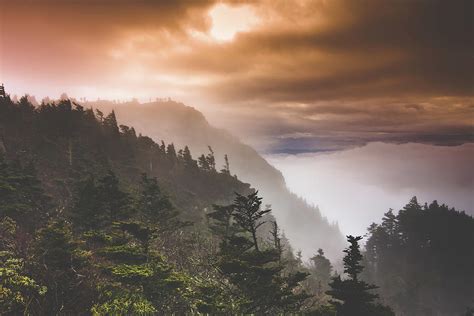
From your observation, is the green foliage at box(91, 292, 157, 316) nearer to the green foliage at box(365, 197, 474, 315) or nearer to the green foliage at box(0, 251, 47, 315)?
the green foliage at box(0, 251, 47, 315)

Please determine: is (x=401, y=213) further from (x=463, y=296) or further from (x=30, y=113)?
(x=30, y=113)

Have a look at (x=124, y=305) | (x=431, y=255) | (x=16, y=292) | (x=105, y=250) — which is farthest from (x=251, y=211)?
(x=431, y=255)

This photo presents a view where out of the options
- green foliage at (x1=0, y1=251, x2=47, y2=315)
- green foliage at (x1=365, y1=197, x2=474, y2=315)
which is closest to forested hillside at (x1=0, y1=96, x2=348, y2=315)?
green foliage at (x1=0, y1=251, x2=47, y2=315)

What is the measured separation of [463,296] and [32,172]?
12281cm

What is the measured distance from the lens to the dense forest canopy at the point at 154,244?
18.0 metres

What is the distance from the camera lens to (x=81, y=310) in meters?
17.9

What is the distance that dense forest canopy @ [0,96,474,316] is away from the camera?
18.0 metres

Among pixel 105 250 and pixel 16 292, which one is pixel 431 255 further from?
pixel 16 292

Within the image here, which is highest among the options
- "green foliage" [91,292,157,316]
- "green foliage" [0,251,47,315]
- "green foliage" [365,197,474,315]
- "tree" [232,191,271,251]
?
"tree" [232,191,271,251]

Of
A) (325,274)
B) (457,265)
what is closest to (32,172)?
(325,274)

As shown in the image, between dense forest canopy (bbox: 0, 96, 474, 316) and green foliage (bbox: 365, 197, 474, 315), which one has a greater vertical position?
dense forest canopy (bbox: 0, 96, 474, 316)

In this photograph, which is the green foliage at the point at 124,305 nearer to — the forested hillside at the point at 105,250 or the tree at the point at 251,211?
the forested hillside at the point at 105,250

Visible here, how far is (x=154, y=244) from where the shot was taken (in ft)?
136

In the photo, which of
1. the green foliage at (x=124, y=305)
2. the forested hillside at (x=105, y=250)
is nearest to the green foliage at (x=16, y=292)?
the forested hillside at (x=105, y=250)
